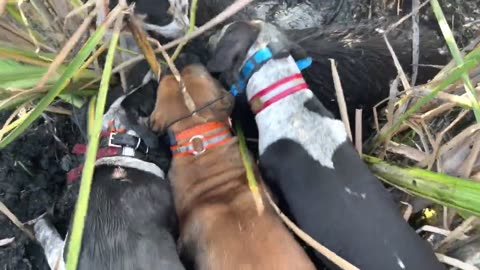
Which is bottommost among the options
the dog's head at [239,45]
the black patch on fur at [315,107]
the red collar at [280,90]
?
the black patch on fur at [315,107]

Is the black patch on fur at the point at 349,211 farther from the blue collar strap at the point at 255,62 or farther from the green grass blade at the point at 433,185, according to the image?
the blue collar strap at the point at 255,62

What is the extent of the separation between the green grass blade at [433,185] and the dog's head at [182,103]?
0.72m

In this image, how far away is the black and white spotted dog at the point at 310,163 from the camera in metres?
2.46

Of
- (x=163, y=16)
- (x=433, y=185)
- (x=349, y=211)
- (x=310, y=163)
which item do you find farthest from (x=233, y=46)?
(x=433, y=185)

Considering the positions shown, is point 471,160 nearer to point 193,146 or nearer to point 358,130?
point 358,130

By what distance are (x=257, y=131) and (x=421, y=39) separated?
91 centimetres

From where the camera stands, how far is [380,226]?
246 cm

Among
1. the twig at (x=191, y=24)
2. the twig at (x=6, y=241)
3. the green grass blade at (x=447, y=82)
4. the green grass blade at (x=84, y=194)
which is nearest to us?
the green grass blade at (x=84, y=194)

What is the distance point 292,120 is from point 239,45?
1.26 feet

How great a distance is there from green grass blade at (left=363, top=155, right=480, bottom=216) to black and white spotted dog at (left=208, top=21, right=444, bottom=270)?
0.11 metres

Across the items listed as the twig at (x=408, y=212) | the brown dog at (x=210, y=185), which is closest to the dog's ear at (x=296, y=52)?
the brown dog at (x=210, y=185)

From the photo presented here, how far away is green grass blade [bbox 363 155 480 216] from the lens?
233cm

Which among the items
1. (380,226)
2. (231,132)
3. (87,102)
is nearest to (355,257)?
(380,226)

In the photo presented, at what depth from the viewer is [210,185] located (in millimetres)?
2664
